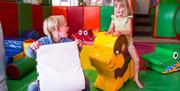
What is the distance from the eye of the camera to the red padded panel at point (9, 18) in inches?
164

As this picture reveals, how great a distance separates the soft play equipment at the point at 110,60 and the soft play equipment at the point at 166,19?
15.9ft

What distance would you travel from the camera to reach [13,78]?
341 centimetres

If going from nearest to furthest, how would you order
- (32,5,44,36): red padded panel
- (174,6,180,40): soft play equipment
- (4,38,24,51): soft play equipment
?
(4,38,24,51): soft play equipment
(32,5,44,36): red padded panel
(174,6,180,40): soft play equipment

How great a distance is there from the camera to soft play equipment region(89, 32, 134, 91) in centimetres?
281

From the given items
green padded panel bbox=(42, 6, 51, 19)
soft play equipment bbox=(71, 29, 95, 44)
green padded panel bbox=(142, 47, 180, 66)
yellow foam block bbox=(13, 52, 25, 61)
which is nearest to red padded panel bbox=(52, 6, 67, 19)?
green padded panel bbox=(42, 6, 51, 19)

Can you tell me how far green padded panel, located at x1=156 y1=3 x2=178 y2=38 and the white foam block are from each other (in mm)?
6150

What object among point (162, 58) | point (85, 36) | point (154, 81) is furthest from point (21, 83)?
point (85, 36)

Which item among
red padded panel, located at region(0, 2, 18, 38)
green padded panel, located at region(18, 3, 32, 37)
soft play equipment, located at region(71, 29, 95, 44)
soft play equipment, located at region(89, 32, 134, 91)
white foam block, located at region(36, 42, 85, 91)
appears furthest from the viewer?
soft play equipment, located at region(71, 29, 95, 44)

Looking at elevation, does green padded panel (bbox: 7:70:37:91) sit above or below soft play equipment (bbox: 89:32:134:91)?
below

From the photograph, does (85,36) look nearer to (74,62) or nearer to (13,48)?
(13,48)

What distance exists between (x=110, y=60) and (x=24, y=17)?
2.96 meters

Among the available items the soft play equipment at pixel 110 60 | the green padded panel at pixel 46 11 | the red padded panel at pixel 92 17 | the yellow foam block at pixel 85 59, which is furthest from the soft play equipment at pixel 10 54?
the red padded panel at pixel 92 17

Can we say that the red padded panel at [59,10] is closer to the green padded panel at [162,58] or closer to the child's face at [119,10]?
the green padded panel at [162,58]

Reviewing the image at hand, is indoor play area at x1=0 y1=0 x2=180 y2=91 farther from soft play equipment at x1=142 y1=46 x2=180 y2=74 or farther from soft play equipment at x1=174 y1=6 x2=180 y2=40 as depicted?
soft play equipment at x1=174 y1=6 x2=180 y2=40
